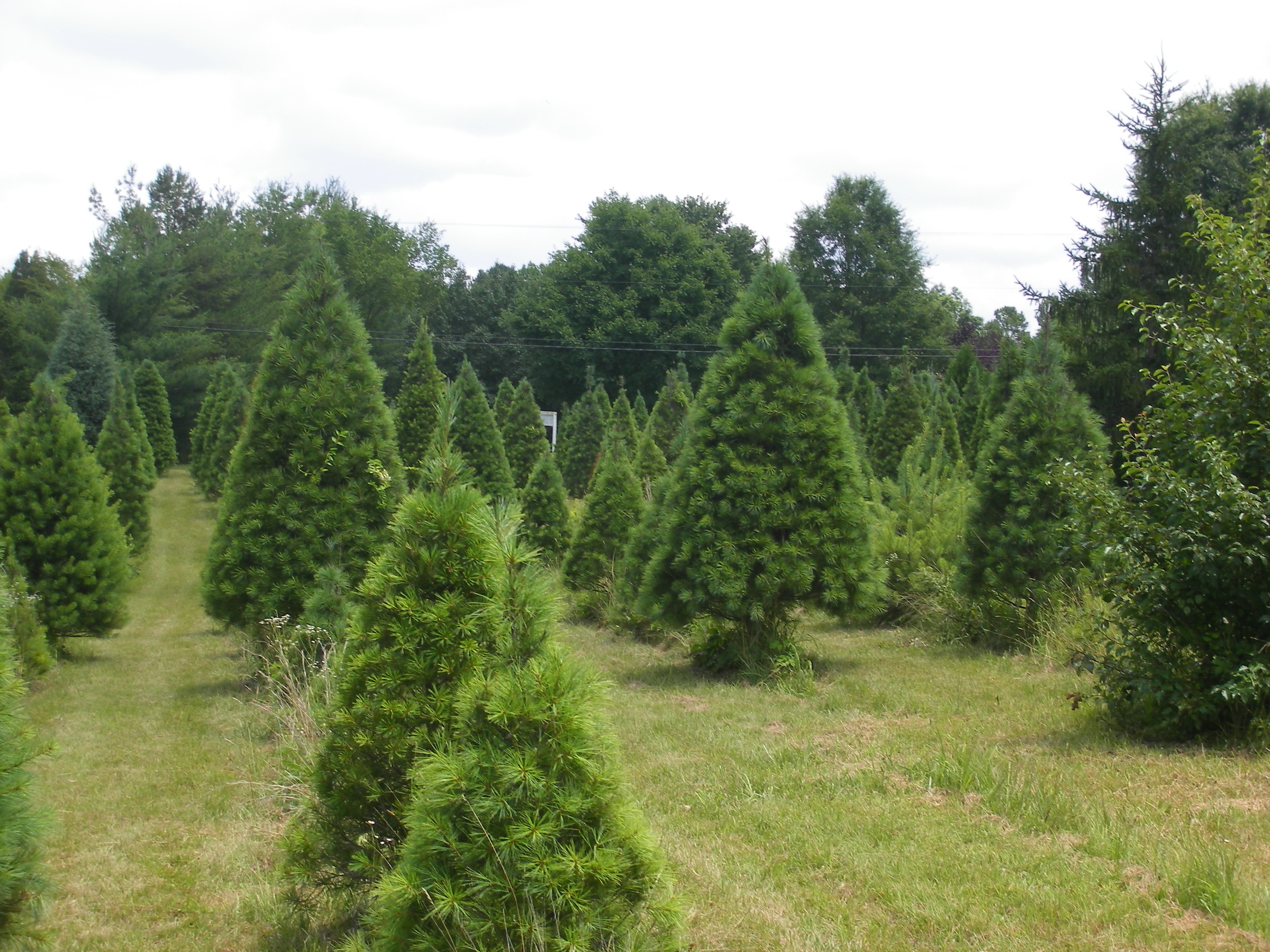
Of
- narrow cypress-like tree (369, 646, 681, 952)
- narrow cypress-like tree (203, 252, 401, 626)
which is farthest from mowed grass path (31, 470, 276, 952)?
narrow cypress-like tree (369, 646, 681, 952)

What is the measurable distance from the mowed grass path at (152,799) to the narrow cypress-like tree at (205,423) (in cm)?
2006

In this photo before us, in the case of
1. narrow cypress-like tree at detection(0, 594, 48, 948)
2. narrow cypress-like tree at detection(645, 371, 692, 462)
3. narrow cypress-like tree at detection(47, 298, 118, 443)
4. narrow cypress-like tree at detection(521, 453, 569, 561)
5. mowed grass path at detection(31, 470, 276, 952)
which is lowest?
mowed grass path at detection(31, 470, 276, 952)

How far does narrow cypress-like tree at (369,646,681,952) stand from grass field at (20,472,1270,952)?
93cm

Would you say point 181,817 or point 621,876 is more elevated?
point 621,876

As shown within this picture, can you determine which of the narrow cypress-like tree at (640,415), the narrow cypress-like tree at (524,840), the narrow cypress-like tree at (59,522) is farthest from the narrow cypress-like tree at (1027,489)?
the narrow cypress-like tree at (640,415)

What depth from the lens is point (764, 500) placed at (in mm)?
9797

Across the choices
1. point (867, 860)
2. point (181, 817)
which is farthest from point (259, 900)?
point (867, 860)

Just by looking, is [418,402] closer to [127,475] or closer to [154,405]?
[127,475]

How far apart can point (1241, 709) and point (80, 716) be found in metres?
9.95

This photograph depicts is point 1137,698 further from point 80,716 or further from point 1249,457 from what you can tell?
point 80,716

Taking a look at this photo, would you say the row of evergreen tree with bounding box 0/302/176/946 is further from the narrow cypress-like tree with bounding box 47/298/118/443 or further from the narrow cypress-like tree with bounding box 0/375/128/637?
the narrow cypress-like tree with bounding box 47/298/118/443

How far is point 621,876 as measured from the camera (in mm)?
3168

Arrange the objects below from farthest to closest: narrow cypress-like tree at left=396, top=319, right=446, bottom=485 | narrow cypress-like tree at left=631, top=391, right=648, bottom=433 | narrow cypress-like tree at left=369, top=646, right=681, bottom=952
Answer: narrow cypress-like tree at left=631, top=391, right=648, bottom=433
narrow cypress-like tree at left=396, top=319, right=446, bottom=485
narrow cypress-like tree at left=369, top=646, right=681, bottom=952

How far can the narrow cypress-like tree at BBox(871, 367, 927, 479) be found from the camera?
22.7 meters
